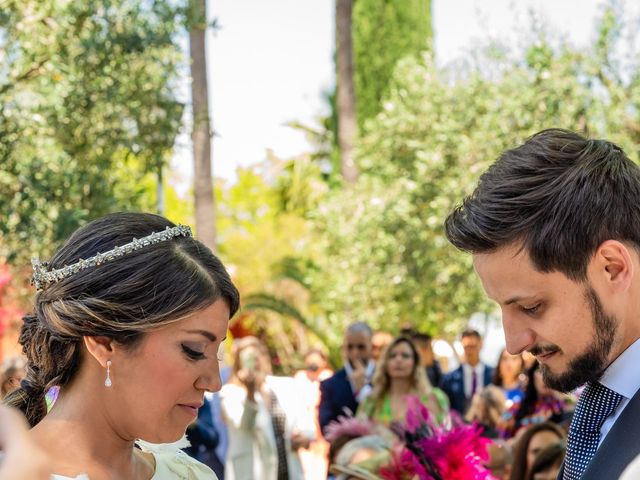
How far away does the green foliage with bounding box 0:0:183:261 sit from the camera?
7.18 meters

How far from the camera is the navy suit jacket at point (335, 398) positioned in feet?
31.2

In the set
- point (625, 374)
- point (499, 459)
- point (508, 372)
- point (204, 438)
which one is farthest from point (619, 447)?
point (508, 372)

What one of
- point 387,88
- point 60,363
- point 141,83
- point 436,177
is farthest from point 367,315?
point 60,363

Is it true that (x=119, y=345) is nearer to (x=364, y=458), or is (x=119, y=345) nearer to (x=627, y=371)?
(x=627, y=371)

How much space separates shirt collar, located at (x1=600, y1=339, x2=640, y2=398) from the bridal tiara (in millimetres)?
1095

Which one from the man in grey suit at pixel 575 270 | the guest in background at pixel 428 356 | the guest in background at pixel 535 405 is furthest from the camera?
the guest in background at pixel 428 356

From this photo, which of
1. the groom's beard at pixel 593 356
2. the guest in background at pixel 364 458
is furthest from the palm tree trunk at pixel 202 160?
the groom's beard at pixel 593 356

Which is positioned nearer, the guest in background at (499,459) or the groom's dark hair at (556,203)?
the groom's dark hair at (556,203)

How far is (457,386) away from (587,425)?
8.55 m

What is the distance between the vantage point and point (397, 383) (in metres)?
8.70

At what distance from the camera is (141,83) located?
7.73 metres

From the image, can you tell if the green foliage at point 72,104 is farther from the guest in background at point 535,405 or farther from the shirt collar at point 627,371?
the shirt collar at point 627,371

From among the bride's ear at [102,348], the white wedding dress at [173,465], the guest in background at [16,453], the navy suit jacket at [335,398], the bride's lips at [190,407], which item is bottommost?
the navy suit jacket at [335,398]

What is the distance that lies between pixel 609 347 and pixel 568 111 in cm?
1327
